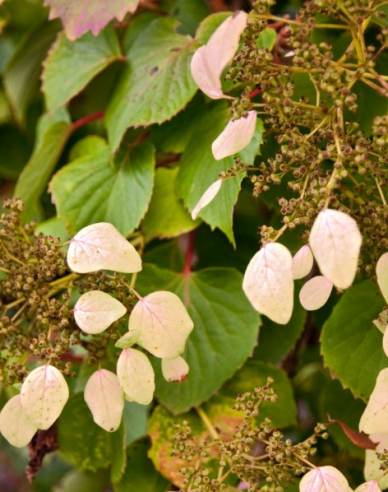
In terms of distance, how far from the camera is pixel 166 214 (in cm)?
67

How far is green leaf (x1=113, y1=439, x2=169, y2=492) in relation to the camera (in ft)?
2.19

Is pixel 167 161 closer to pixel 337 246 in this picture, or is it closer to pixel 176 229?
pixel 176 229

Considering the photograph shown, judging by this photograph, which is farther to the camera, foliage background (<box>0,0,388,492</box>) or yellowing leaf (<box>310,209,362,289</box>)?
foliage background (<box>0,0,388,492</box>)

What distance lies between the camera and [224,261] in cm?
74

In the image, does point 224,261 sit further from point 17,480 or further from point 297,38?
point 17,480

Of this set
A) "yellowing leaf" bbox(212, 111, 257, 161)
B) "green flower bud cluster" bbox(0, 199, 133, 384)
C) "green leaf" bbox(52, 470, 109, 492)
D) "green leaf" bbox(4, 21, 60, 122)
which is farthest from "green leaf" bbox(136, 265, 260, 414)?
"green leaf" bbox(4, 21, 60, 122)

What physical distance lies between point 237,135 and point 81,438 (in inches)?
16.6

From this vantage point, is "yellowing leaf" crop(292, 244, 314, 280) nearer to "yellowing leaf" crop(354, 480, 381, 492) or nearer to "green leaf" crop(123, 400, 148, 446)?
"yellowing leaf" crop(354, 480, 381, 492)

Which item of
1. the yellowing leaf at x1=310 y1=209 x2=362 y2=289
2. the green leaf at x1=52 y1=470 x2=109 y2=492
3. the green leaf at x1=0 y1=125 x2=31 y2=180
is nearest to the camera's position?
the yellowing leaf at x1=310 y1=209 x2=362 y2=289

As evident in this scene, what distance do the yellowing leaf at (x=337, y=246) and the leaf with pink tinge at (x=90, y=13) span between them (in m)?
0.36

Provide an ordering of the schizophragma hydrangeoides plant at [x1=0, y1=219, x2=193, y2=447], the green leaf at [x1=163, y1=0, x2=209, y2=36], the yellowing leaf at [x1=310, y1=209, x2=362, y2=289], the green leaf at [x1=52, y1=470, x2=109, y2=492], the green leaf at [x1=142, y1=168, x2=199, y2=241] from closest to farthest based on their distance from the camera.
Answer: the yellowing leaf at [x1=310, y1=209, x2=362, y2=289] < the schizophragma hydrangeoides plant at [x1=0, y1=219, x2=193, y2=447] < the green leaf at [x1=142, y1=168, x2=199, y2=241] < the green leaf at [x1=163, y1=0, x2=209, y2=36] < the green leaf at [x1=52, y1=470, x2=109, y2=492]

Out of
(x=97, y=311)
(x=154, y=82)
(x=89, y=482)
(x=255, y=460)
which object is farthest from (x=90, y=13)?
(x=89, y=482)

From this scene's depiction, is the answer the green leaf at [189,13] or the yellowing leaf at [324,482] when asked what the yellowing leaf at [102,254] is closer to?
the yellowing leaf at [324,482]

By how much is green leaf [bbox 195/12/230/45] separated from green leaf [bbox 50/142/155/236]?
128 mm
